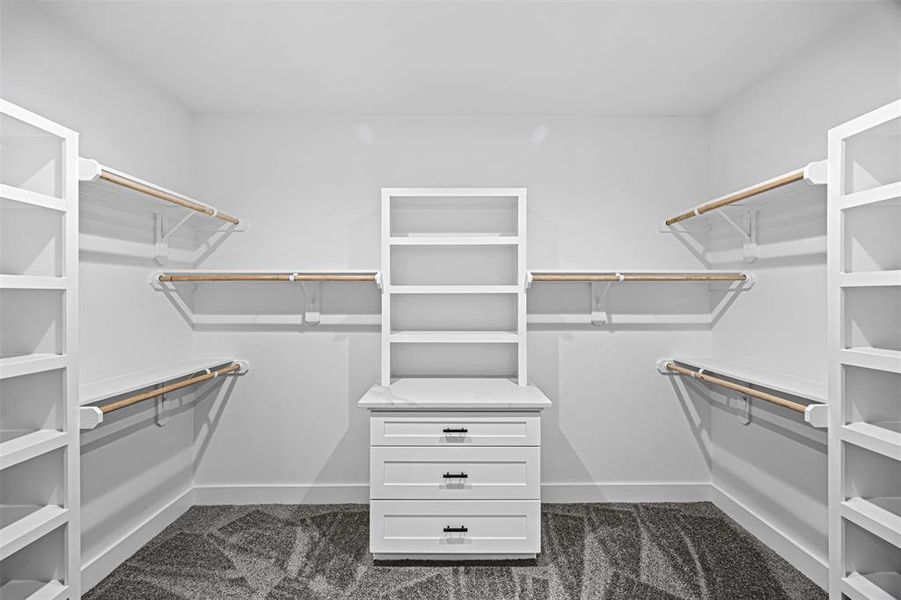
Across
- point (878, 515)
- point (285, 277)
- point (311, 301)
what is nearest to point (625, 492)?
point (878, 515)

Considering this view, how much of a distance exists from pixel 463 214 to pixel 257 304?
4.65 feet

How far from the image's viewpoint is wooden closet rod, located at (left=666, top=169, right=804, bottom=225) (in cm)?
193

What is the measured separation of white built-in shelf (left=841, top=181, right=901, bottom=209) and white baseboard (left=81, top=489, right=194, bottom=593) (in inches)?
133

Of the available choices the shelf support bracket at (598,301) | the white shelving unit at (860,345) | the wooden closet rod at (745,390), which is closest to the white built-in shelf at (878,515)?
the white shelving unit at (860,345)

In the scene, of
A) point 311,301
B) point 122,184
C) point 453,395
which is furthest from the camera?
point 311,301

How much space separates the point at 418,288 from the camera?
2.77 meters

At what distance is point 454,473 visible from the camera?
2385 millimetres

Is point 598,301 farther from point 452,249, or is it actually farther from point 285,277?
point 285,277

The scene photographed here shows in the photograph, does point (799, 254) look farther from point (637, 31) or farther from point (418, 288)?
point (418, 288)

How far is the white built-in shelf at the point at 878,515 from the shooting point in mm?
1500

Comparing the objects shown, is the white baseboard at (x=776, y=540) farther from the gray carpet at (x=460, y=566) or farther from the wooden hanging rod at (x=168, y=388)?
the wooden hanging rod at (x=168, y=388)

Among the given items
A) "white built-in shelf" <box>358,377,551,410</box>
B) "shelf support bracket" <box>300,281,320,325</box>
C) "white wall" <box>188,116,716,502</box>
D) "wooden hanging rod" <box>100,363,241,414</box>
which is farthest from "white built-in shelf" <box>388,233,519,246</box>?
"wooden hanging rod" <box>100,363,241,414</box>

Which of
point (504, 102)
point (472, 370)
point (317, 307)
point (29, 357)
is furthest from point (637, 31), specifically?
point (29, 357)

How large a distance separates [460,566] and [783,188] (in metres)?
2.34
